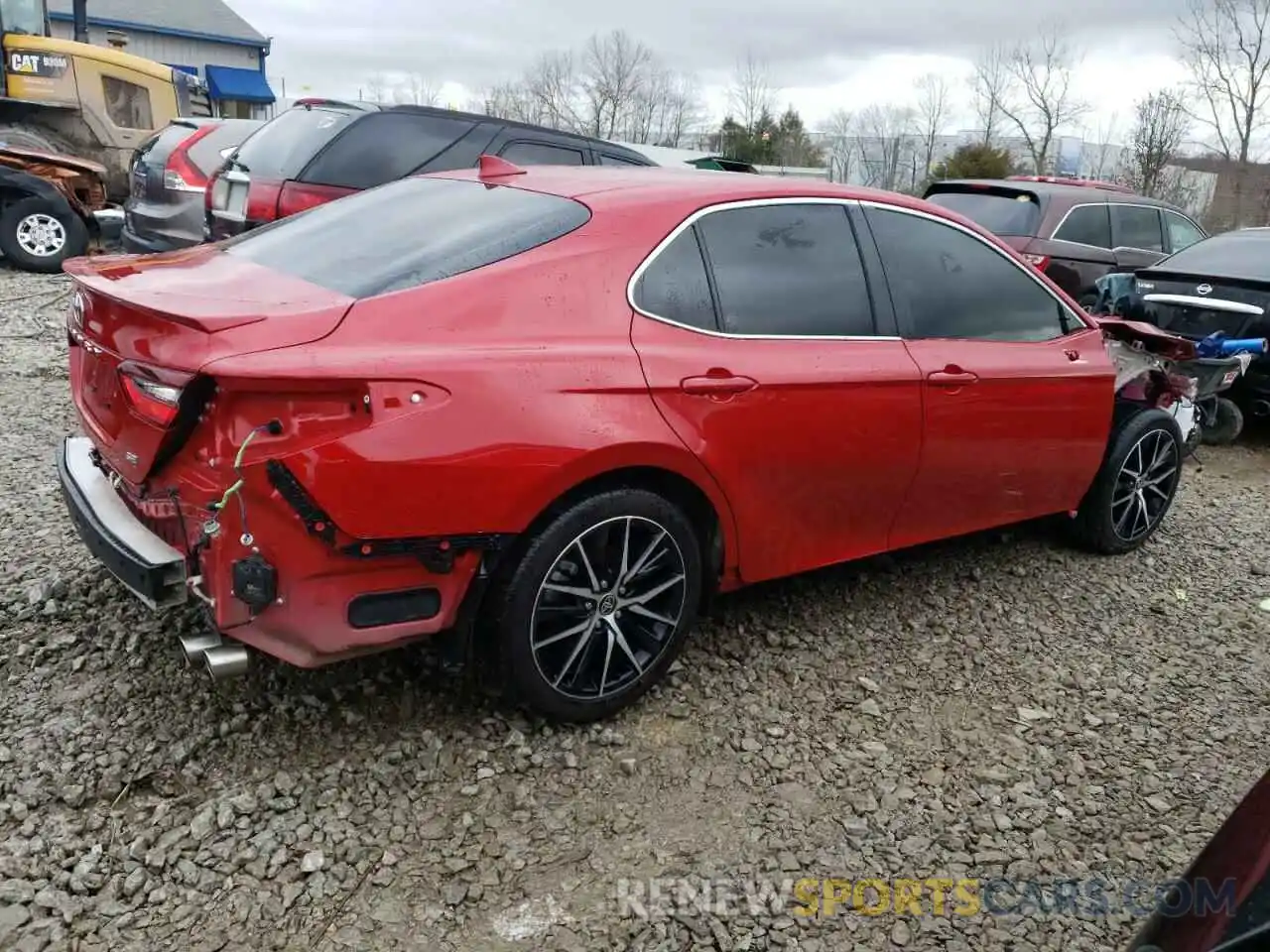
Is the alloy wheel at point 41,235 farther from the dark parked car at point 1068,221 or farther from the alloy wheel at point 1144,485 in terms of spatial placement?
the alloy wheel at point 1144,485

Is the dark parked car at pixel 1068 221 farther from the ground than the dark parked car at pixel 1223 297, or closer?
farther from the ground

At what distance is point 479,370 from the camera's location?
2676 millimetres

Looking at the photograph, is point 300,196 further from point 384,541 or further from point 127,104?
point 127,104

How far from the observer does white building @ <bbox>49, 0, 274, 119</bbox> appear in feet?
113

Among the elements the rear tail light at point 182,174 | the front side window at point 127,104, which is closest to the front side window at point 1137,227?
the rear tail light at point 182,174

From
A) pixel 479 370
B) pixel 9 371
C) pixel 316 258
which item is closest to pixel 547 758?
pixel 479 370

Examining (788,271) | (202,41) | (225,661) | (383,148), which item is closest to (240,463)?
(225,661)

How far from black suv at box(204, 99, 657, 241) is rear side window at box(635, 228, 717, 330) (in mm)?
4301

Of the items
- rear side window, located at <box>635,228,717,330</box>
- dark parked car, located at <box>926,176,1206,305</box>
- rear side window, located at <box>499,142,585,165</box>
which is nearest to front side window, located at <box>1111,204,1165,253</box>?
dark parked car, located at <box>926,176,1206,305</box>

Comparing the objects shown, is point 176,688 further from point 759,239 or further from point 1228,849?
point 1228,849

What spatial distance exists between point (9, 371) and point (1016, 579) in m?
6.23

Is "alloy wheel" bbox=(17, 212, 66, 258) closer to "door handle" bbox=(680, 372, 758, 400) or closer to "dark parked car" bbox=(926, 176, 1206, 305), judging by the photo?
"dark parked car" bbox=(926, 176, 1206, 305)

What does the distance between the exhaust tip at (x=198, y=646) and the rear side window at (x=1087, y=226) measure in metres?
8.17

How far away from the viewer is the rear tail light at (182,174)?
910cm
